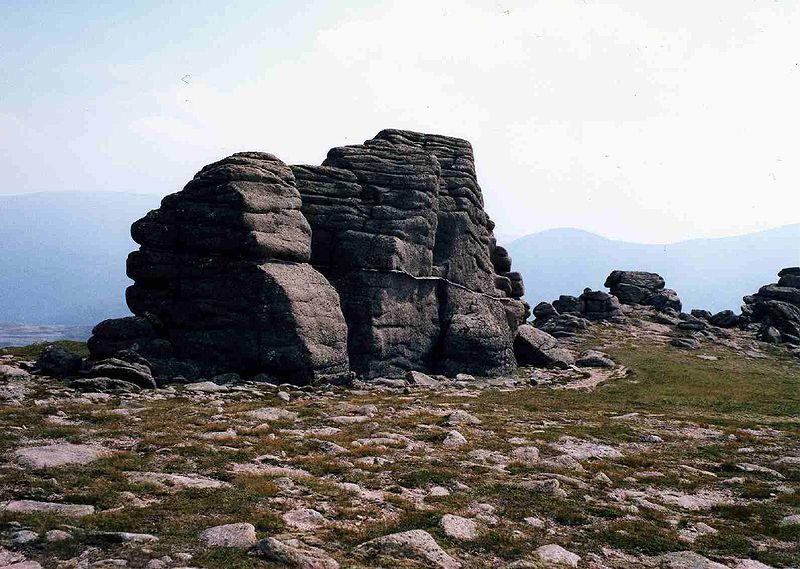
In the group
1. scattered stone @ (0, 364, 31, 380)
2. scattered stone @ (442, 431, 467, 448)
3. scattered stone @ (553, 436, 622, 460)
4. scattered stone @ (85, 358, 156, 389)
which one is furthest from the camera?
scattered stone @ (85, 358, 156, 389)

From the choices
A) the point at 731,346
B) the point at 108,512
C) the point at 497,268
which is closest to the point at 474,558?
the point at 108,512

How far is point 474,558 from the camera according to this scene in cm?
1330

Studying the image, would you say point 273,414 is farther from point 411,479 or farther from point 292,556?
point 292,556

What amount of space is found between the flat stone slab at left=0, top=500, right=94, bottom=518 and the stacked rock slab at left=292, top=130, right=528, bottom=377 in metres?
37.4

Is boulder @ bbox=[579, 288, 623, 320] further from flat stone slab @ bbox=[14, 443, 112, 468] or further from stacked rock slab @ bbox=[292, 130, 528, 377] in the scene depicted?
flat stone slab @ bbox=[14, 443, 112, 468]

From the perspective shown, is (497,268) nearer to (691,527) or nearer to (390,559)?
(691,527)

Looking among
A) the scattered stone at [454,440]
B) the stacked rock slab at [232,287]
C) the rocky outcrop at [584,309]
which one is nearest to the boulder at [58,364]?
the stacked rock slab at [232,287]

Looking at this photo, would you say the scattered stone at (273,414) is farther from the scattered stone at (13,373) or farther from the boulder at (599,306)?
the boulder at (599,306)

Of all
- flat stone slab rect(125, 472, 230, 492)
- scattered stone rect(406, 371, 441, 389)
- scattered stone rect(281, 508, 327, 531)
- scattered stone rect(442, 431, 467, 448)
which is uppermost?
flat stone slab rect(125, 472, 230, 492)

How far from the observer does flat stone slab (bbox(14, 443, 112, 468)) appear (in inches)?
681

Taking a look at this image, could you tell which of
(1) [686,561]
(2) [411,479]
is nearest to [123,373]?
(2) [411,479]

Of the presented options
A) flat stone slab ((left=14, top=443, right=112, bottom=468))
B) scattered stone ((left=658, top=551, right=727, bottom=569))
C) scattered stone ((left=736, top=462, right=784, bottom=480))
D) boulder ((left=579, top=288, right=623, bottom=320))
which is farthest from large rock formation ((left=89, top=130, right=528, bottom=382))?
boulder ((left=579, top=288, right=623, bottom=320))

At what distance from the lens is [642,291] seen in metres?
121

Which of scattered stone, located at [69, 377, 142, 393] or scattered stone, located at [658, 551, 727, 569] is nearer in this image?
scattered stone, located at [658, 551, 727, 569]
